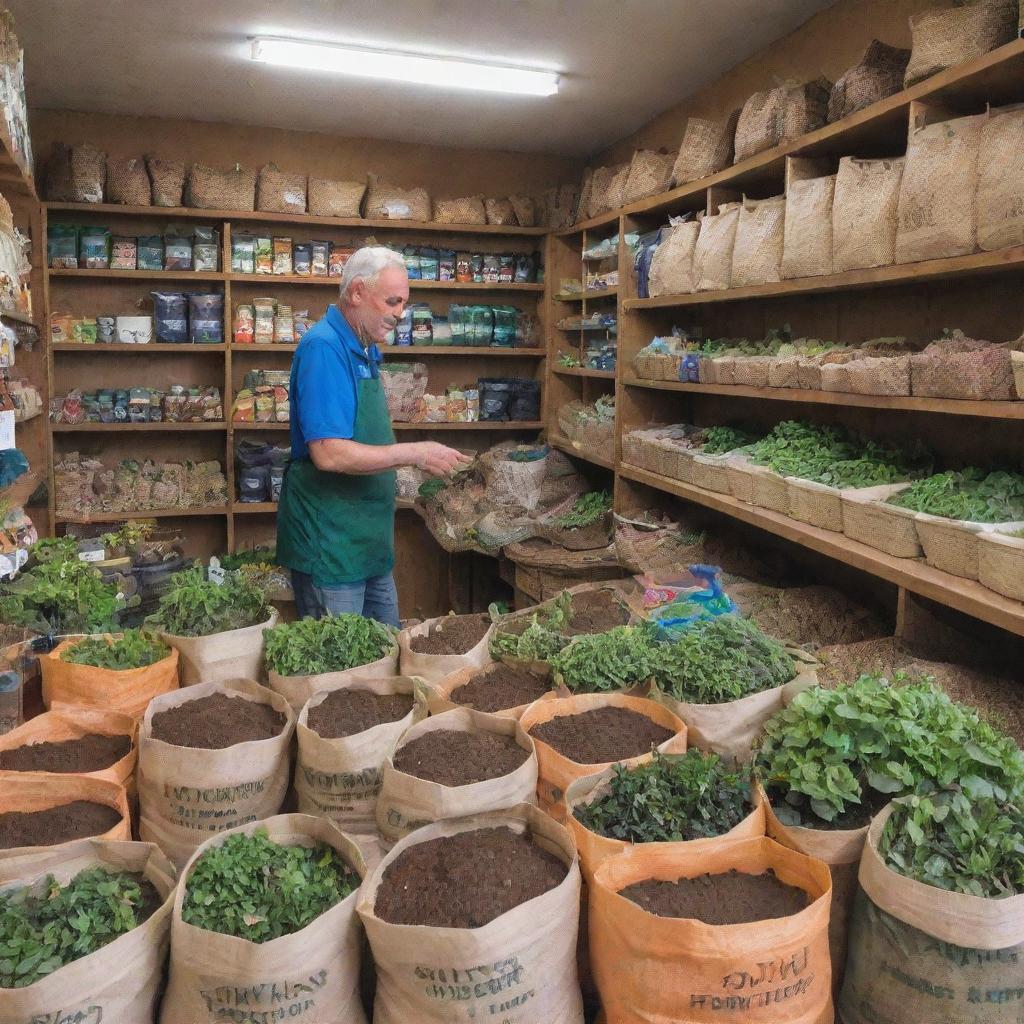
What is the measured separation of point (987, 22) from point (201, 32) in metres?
3.29

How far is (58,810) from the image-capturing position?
1.83 meters

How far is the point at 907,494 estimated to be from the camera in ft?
8.93

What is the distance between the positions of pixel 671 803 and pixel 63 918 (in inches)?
41.2

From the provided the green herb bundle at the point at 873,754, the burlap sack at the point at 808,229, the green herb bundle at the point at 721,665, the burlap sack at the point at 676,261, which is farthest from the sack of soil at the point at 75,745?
the burlap sack at the point at 676,261

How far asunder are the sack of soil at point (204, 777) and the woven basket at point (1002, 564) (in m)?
1.71

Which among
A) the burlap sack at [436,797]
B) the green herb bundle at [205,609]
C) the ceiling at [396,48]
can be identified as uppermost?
the ceiling at [396,48]

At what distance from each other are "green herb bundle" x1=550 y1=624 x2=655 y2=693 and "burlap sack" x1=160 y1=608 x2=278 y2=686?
0.81 m

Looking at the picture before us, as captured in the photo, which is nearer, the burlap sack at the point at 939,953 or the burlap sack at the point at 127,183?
the burlap sack at the point at 939,953

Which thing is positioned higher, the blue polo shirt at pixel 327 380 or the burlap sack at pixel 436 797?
the blue polo shirt at pixel 327 380

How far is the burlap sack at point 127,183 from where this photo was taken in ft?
17.4

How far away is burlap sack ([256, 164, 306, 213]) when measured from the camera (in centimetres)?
553

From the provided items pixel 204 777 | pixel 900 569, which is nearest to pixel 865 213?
pixel 900 569

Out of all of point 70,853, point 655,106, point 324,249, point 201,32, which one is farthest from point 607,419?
point 70,853

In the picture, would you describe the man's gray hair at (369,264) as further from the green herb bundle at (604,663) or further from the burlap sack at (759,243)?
the green herb bundle at (604,663)
